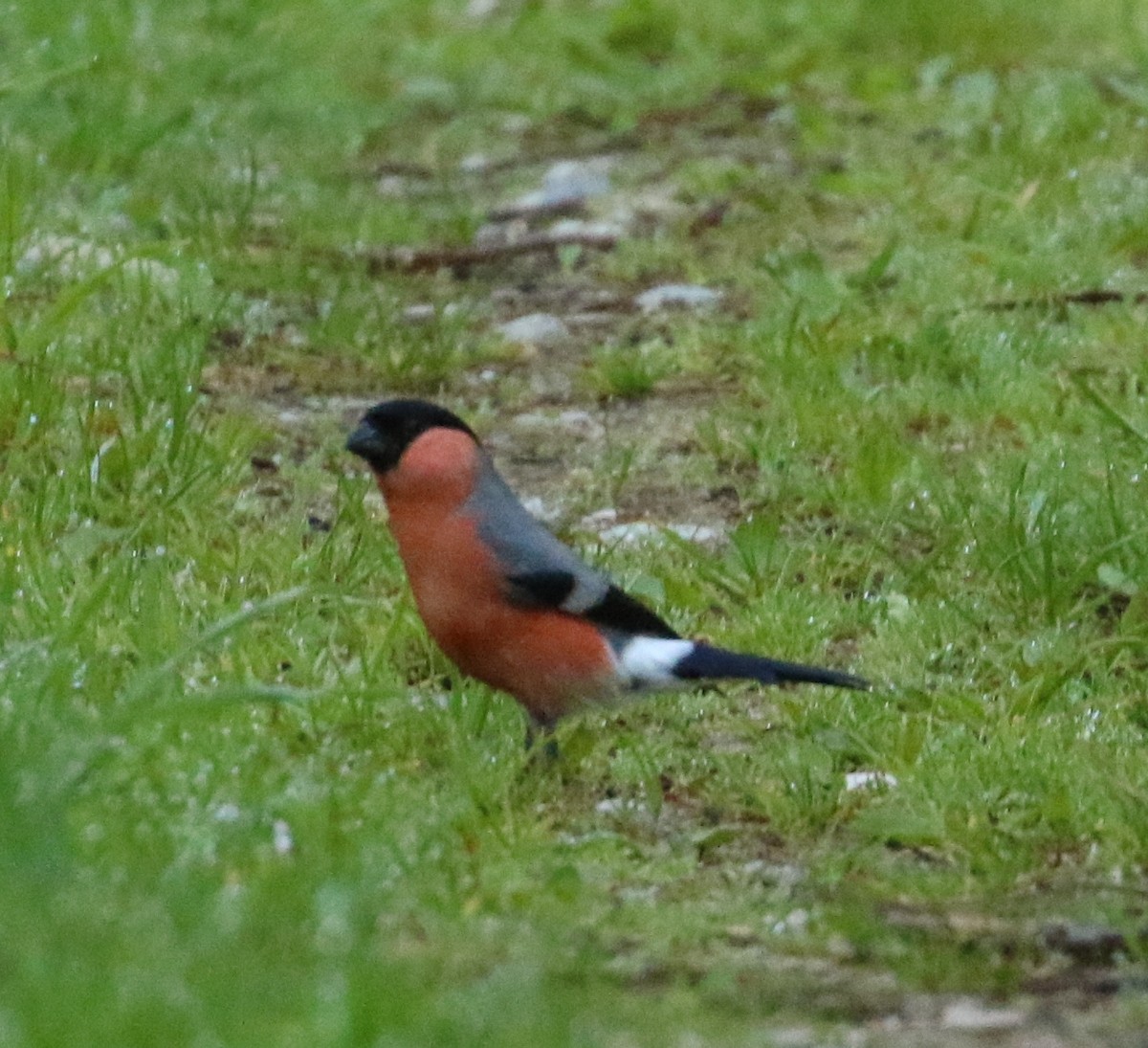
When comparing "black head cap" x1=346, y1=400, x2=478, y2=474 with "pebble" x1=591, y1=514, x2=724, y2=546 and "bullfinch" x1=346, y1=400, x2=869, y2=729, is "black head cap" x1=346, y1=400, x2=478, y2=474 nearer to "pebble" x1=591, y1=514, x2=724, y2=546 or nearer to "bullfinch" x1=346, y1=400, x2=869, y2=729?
"bullfinch" x1=346, y1=400, x2=869, y2=729

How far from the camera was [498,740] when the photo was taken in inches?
178

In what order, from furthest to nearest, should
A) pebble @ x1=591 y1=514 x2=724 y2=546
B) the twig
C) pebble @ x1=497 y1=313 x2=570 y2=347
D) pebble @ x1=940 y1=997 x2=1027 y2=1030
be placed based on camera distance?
the twig → pebble @ x1=497 y1=313 x2=570 y2=347 → pebble @ x1=591 y1=514 x2=724 y2=546 → pebble @ x1=940 y1=997 x2=1027 y2=1030

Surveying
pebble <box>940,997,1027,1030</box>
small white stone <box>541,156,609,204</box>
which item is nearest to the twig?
small white stone <box>541,156,609,204</box>

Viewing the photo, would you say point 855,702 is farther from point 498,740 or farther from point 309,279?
point 309,279

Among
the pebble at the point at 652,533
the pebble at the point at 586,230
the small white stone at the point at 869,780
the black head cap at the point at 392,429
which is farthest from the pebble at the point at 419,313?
the small white stone at the point at 869,780

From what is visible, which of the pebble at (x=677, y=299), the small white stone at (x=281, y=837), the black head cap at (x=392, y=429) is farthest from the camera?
the pebble at (x=677, y=299)

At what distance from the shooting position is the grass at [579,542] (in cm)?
340

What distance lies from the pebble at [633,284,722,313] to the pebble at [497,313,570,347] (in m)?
0.31

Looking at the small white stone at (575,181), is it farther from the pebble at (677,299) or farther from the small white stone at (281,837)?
the small white stone at (281,837)

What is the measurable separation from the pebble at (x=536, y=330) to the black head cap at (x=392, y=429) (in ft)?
8.10

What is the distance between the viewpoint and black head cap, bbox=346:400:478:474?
4809mm

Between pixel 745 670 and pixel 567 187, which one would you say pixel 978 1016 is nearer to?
pixel 745 670

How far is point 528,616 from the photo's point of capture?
182 inches

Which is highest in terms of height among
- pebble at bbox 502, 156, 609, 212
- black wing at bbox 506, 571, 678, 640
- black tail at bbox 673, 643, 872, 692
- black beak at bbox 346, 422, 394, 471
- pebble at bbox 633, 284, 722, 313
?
black beak at bbox 346, 422, 394, 471
